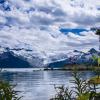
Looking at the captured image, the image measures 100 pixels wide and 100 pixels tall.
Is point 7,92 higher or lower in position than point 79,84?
lower

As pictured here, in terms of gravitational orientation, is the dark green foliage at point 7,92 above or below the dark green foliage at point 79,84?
below

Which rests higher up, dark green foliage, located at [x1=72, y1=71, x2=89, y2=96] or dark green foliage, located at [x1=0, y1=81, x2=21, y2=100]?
dark green foliage, located at [x1=72, y1=71, x2=89, y2=96]

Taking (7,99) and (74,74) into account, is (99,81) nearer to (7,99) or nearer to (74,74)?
(74,74)

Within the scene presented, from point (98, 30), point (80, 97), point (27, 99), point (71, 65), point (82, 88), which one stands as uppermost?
point (27, 99)

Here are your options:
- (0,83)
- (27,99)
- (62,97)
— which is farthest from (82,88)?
(27,99)

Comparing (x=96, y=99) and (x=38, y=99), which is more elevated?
(x=38, y=99)

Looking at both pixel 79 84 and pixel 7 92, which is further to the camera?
pixel 79 84

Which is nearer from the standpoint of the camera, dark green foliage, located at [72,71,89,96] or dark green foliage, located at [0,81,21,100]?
dark green foliage, located at [0,81,21,100]

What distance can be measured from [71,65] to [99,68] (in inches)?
90.5

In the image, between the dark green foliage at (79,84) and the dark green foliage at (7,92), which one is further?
the dark green foliage at (79,84)

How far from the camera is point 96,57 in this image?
38.4 ft

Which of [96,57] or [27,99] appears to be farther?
[27,99]

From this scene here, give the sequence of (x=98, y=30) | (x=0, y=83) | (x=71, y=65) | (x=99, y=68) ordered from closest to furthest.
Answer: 1. (x=0, y=83)
2. (x=71, y=65)
3. (x=99, y=68)
4. (x=98, y=30)

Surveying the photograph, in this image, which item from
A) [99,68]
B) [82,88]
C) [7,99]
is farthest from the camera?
[99,68]
